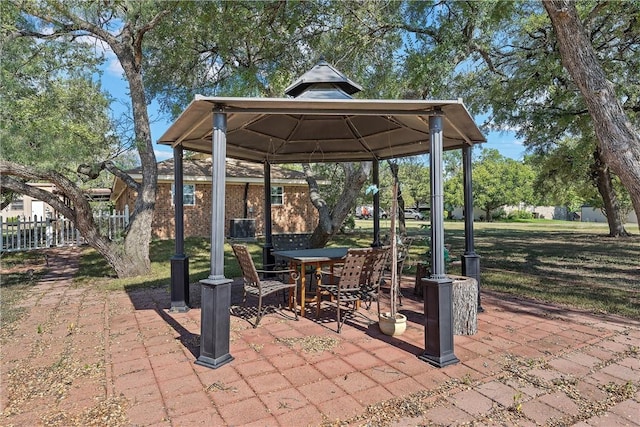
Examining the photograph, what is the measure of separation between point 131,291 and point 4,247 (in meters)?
8.57

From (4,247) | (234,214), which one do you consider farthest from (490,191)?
(4,247)

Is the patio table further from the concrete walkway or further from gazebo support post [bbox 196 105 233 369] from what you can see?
gazebo support post [bbox 196 105 233 369]

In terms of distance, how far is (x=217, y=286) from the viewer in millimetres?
3543

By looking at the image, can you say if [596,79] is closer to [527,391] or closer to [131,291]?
[527,391]

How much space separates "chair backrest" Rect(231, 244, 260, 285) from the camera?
4.48 metres

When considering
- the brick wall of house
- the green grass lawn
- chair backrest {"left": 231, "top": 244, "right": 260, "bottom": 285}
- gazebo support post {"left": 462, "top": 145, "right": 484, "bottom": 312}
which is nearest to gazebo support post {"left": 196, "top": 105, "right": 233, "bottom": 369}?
chair backrest {"left": 231, "top": 244, "right": 260, "bottom": 285}

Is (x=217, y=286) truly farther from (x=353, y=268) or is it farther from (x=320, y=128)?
(x=320, y=128)

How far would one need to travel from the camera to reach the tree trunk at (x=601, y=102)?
5.06m

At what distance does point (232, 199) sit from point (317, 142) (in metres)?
10.6

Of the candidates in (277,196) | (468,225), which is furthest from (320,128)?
(277,196)

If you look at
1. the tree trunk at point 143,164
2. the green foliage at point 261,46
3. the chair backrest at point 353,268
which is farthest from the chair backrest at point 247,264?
the green foliage at point 261,46

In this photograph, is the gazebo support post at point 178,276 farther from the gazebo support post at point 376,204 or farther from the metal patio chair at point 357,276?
the gazebo support post at point 376,204

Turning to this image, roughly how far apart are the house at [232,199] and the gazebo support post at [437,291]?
12.1 meters

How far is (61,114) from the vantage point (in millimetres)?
8328
